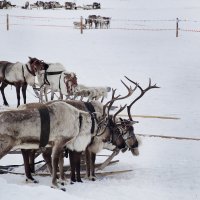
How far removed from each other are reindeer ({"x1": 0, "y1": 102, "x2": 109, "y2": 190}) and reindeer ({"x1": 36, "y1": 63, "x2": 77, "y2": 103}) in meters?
4.23

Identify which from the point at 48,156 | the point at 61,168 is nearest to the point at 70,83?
the point at 48,156

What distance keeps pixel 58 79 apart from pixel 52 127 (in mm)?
5169

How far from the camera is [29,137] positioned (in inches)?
223

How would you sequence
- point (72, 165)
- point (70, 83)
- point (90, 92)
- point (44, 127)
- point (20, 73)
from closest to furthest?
point (44, 127) → point (72, 165) → point (90, 92) → point (70, 83) → point (20, 73)

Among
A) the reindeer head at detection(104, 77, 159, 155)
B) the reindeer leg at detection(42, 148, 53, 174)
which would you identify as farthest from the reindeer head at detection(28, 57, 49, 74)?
the reindeer leg at detection(42, 148, 53, 174)

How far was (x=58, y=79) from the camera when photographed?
35.9 feet

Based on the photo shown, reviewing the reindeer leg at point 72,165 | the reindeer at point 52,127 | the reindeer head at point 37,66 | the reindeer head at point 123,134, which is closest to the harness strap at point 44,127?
the reindeer at point 52,127

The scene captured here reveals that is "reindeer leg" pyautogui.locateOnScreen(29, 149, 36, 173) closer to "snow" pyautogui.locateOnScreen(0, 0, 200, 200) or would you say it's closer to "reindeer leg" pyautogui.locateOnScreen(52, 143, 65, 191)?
"snow" pyautogui.locateOnScreen(0, 0, 200, 200)

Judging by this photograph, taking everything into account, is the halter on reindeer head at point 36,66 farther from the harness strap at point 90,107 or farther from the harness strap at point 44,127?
the harness strap at point 44,127

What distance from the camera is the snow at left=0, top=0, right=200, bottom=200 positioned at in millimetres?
6180

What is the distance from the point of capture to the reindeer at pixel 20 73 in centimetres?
1105

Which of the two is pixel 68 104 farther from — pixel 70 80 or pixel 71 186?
pixel 70 80

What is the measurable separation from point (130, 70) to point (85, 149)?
10963 millimetres

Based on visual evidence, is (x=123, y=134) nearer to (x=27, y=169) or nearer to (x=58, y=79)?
(x=27, y=169)
